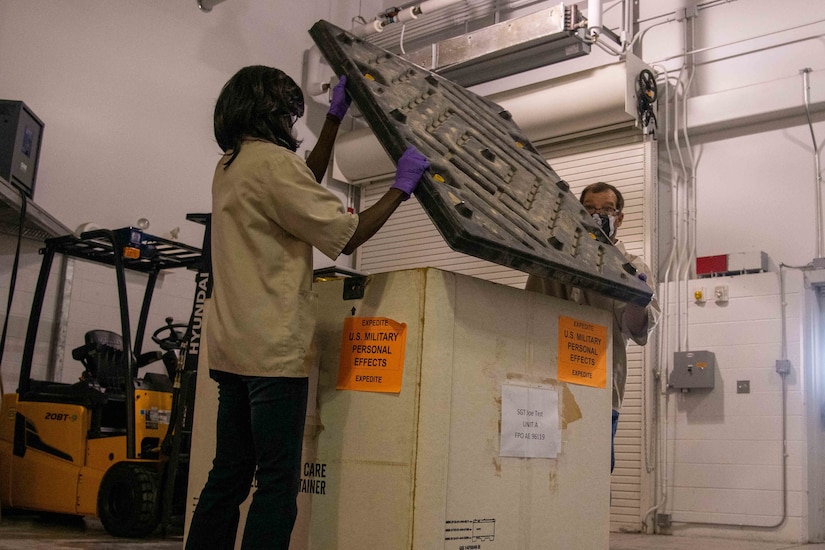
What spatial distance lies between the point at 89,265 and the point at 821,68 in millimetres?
6241

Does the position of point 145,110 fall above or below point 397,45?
below

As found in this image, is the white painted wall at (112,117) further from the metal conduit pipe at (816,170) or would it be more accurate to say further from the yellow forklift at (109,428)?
the metal conduit pipe at (816,170)

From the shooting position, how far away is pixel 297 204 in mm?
2359

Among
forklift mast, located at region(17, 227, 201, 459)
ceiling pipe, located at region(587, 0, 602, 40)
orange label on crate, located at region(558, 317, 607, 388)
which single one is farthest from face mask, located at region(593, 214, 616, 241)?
ceiling pipe, located at region(587, 0, 602, 40)

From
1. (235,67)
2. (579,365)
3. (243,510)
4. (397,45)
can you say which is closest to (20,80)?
(235,67)

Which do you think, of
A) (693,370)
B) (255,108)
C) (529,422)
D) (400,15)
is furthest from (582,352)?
(400,15)

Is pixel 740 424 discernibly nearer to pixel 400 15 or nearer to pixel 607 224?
pixel 607 224

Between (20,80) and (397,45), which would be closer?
(20,80)

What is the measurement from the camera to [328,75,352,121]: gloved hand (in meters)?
2.88

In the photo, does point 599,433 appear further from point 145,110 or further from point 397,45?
point 397,45

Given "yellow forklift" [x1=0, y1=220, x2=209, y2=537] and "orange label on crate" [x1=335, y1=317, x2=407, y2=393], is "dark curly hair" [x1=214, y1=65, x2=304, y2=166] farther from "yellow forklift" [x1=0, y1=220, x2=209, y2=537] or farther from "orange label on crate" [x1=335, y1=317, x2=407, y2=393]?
"yellow forklift" [x1=0, y1=220, x2=209, y2=537]

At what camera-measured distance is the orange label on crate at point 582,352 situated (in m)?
2.86

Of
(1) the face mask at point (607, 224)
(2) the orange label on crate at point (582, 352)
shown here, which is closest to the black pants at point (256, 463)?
(2) the orange label on crate at point (582, 352)

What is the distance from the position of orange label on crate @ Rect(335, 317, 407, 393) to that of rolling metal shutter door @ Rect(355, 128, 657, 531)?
4365mm
